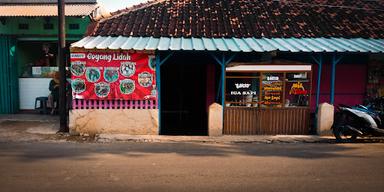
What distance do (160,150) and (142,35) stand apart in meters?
4.56

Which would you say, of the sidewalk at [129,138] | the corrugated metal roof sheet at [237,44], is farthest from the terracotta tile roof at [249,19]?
the sidewalk at [129,138]

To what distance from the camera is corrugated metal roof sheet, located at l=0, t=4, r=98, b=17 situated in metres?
11.7

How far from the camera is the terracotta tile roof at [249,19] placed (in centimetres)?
1123

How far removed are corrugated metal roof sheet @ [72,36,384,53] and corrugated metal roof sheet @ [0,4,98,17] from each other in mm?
2212

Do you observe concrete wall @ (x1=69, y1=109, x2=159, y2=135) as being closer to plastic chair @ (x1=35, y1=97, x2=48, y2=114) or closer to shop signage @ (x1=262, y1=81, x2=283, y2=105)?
shop signage @ (x1=262, y1=81, x2=283, y2=105)

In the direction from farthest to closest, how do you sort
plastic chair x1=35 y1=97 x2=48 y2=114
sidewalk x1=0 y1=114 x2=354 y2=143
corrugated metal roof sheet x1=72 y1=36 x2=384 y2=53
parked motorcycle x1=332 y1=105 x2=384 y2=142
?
1. plastic chair x1=35 y1=97 x2=48 y2=114
2. corrugated metal roof sheet x1=72 y1=36 x2=384 y2=53
3. sidewalk x1=0 y1=114 x2=354 y2=143
4. parked motorcycle x1=332 y1=105 x2=384 y2=142

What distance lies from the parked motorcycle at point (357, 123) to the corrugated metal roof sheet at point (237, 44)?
1.89m

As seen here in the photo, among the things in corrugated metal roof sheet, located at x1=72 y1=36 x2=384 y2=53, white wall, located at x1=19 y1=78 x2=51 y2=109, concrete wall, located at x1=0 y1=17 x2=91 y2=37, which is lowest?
white wall, located at x1=19 y1=78 x2=51 y2=109

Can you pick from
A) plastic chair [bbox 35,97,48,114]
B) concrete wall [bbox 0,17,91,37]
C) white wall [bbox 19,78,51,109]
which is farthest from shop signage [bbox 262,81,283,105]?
white wall [bbox 19,78,51,109]

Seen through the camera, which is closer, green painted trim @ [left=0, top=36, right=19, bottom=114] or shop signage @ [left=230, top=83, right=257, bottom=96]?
shop signage @ [left=230, top=83, right=257, bottom=96]

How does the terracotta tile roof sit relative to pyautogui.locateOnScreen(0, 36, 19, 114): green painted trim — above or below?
above

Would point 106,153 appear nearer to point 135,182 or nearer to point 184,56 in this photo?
point 135,182

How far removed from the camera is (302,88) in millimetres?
10234

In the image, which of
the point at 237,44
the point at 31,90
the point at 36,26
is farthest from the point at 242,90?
the point at 31,90
